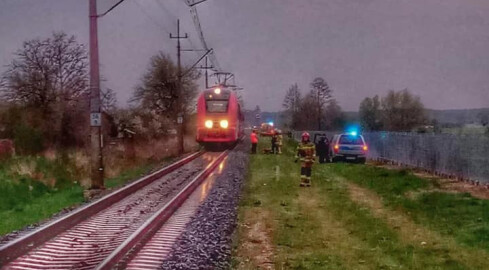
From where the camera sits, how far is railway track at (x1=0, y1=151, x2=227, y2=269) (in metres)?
9.65

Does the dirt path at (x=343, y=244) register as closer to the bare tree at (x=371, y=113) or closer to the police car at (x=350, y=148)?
the police car at (x=350, y=148)

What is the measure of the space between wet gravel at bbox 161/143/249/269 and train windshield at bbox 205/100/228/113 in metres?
20.5

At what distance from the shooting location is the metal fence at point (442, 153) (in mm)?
22125

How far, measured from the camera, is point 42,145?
41344 millimetres

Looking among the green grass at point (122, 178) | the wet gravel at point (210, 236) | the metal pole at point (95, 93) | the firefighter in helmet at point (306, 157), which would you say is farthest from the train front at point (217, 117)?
the wet gravel at point (210, 236)

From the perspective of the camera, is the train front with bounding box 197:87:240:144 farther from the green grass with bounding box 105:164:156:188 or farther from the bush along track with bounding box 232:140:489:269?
the bush along track with bounding box 232:140:489:269

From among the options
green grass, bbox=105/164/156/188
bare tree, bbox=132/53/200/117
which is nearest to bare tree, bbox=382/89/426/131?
bare tree, bbox=132/53/200/117

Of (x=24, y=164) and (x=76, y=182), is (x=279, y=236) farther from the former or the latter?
(x=24, y=164)

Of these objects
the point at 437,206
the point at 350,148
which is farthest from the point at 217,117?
the point at 437,206

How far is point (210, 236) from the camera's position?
1187 centimetres

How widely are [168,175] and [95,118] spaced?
609 centimetres

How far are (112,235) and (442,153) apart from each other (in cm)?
1824

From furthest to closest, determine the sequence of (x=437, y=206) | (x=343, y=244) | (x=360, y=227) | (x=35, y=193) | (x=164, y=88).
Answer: (x=164, y=88), (x=35, y=193), (x=437, y=206), (x=360, y=227), (x=343, y=244)

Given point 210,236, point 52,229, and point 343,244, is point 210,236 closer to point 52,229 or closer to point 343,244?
point 343,244
